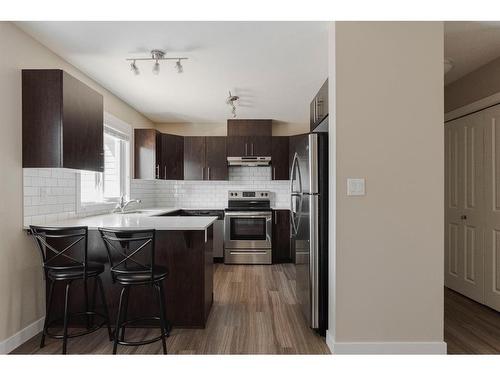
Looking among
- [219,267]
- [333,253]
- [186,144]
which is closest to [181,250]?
[333,253]

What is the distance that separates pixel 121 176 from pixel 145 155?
480 mm

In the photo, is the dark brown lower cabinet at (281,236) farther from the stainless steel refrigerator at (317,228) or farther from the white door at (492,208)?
the white door at (492,208)

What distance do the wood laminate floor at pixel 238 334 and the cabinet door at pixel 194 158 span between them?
2.37 m

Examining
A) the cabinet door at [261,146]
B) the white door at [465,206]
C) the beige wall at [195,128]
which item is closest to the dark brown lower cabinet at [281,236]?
the cabinet door at [261,146]

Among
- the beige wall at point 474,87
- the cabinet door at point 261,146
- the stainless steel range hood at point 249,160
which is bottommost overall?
the stainless steel range hood at point 249,160

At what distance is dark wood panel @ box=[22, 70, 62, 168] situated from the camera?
2.55 metres

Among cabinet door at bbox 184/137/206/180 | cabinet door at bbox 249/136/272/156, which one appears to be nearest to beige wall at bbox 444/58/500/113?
cabinet door at bbox 249/136/272/156

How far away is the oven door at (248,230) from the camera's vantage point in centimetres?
520

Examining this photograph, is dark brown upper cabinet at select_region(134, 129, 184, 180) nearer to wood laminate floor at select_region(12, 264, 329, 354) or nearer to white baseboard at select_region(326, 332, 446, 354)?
wood laminate floor at select_region(12, 264, 329, 354)

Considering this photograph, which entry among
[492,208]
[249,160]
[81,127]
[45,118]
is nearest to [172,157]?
[249,160]

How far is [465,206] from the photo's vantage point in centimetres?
358

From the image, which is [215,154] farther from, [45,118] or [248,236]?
[45,118]

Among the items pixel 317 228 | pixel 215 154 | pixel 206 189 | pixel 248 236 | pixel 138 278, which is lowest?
pixel 248 236

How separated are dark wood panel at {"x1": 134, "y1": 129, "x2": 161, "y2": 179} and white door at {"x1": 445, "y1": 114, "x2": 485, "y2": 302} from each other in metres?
3.98
